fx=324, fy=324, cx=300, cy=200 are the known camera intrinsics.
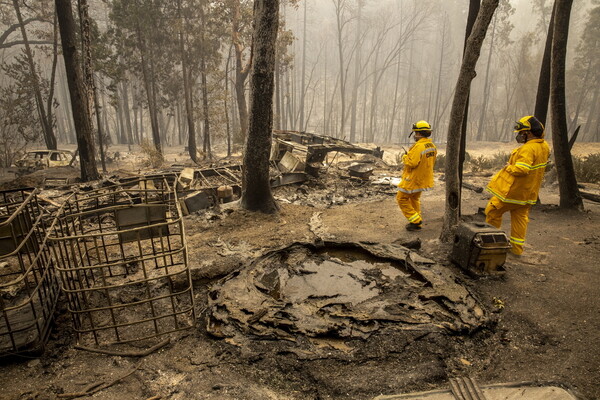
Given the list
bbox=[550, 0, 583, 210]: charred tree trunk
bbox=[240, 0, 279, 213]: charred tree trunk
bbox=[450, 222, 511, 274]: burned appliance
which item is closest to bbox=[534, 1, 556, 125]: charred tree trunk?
bbox=[550, 0, 583, 210]: charred tree trunk

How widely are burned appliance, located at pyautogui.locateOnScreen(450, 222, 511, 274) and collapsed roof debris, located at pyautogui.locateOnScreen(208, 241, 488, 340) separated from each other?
405 millimetres

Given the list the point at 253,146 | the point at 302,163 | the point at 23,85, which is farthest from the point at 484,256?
the point at 23,85

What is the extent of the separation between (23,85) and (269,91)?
19392mm

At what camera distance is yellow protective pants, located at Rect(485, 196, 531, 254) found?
4.87 meters

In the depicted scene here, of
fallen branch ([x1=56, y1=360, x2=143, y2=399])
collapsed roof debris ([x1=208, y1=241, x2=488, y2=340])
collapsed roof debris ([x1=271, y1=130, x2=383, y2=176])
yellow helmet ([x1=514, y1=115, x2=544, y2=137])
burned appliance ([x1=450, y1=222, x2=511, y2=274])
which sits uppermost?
yellow helmet ([x1=514, y1=115, x2=544, y2=137])

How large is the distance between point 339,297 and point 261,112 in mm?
4478

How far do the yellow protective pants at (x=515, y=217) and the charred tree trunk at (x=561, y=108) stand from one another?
10.0 ft

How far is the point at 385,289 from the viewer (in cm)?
413

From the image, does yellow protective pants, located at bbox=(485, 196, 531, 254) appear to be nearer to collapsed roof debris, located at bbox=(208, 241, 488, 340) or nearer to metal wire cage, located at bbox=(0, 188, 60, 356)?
collapsed roof debris, located at bbox=(208, 241, 488, 340)

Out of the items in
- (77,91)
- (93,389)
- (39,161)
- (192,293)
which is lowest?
(93,389)

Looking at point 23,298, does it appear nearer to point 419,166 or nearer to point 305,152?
point 419,166

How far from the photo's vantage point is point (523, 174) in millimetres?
4586

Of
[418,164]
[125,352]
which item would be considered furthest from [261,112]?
[125,352]

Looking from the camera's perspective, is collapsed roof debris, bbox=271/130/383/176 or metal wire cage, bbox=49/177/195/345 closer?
metal wire cage, bbox=49/177/195/345
